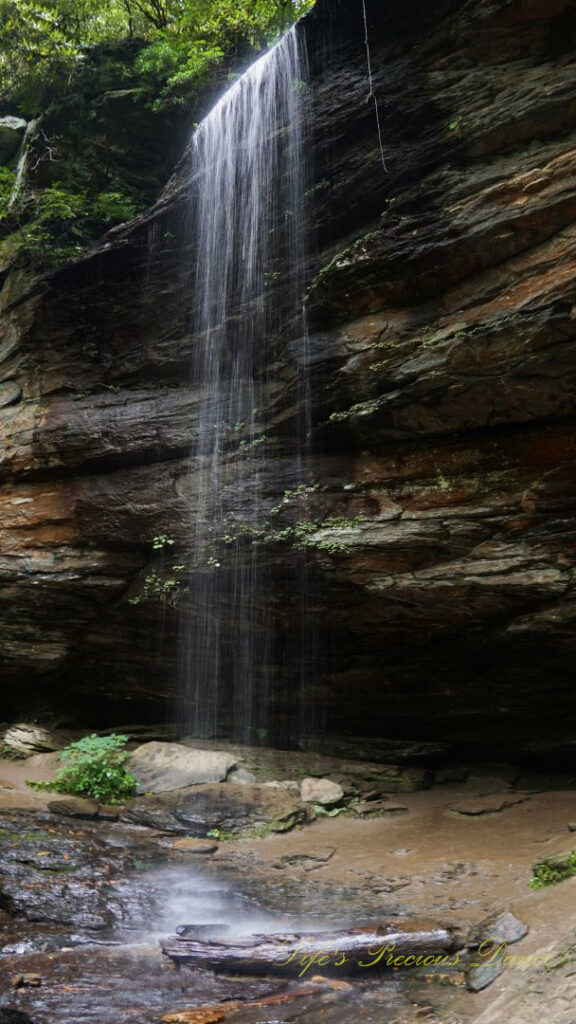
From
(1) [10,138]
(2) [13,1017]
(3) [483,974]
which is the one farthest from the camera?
(1) [10,138]

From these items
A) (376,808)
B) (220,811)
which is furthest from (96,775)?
(376,808)

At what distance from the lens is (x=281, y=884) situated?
599cm

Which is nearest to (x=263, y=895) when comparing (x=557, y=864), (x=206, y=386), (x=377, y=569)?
(x=557, y=864)

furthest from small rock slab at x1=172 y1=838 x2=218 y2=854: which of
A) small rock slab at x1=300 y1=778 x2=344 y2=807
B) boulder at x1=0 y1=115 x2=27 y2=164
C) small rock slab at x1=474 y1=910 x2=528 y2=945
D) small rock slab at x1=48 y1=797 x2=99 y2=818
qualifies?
boulder at x1=0 y1=115 x2=27 y2=164

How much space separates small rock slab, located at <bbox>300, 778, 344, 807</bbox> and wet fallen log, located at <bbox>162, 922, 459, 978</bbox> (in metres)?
4.23

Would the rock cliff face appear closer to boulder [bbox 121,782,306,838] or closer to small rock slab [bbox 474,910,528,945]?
boulder [bbox 121,782,306,838]

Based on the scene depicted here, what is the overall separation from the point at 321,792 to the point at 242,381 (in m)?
6.23

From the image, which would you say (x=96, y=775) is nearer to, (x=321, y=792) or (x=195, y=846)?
(x=195, y=846)

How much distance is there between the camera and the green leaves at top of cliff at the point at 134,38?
12422 millimetres

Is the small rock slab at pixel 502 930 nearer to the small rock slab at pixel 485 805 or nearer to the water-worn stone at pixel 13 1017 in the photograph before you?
the water-worn stone at pixel 13 1017

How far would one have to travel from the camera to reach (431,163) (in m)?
8.50

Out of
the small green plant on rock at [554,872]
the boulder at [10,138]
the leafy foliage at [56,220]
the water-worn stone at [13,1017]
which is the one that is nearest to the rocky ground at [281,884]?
the water-worn stone at [13,1017]

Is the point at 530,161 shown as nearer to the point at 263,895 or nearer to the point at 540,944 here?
the point at 540,944

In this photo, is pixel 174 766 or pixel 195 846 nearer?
pixel 195 846
